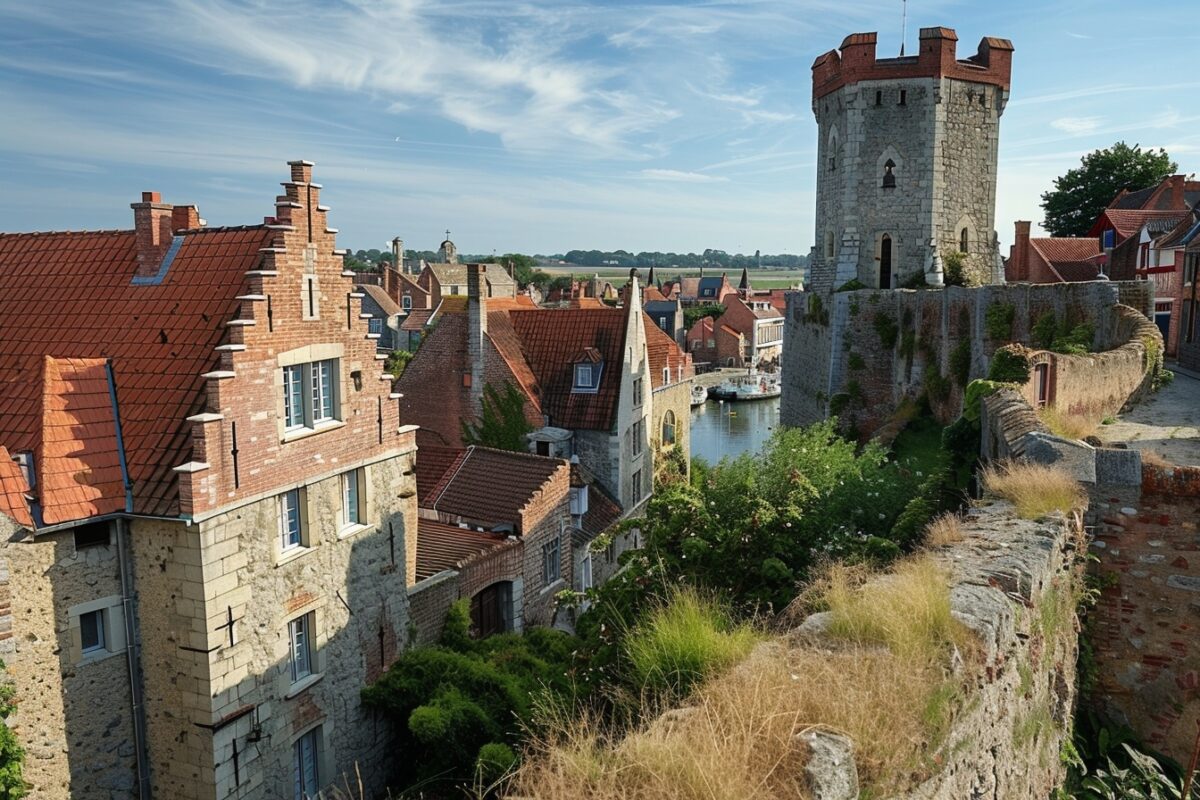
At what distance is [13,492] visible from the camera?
Result: 1179 centimetres

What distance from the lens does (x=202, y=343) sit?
1395cm

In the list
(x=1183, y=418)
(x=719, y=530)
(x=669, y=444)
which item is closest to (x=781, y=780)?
(x=719, y=530)

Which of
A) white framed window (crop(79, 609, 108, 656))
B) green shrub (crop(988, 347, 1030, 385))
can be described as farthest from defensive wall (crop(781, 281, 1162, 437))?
white framed window (crop(79, 609, 108, 656))

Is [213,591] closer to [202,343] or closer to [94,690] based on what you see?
[94,690]

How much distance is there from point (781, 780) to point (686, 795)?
530 millimetres

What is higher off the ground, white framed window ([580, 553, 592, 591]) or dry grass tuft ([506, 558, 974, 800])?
dry grass tuft ([506, 558, 974, 800])

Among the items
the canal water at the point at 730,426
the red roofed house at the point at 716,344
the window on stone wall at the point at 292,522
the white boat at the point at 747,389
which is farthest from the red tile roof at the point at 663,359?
the red roofed house at the point at 716,344

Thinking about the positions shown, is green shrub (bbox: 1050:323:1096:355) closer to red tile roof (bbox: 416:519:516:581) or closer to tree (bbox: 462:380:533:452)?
red tile roof (bbox: 416:519:516:581)

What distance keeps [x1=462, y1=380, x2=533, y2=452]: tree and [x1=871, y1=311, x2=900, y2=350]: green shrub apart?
12.7 metres

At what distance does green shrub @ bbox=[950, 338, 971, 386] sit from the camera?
86.9 feet

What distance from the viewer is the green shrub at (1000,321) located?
25.3 metres

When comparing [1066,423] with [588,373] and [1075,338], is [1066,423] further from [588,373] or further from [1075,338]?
[588,373]

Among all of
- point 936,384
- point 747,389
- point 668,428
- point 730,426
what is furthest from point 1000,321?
point 747,389

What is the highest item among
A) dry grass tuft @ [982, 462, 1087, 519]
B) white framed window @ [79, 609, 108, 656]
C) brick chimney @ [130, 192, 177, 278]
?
brick chimney @ [130, 192, 177, 278]
